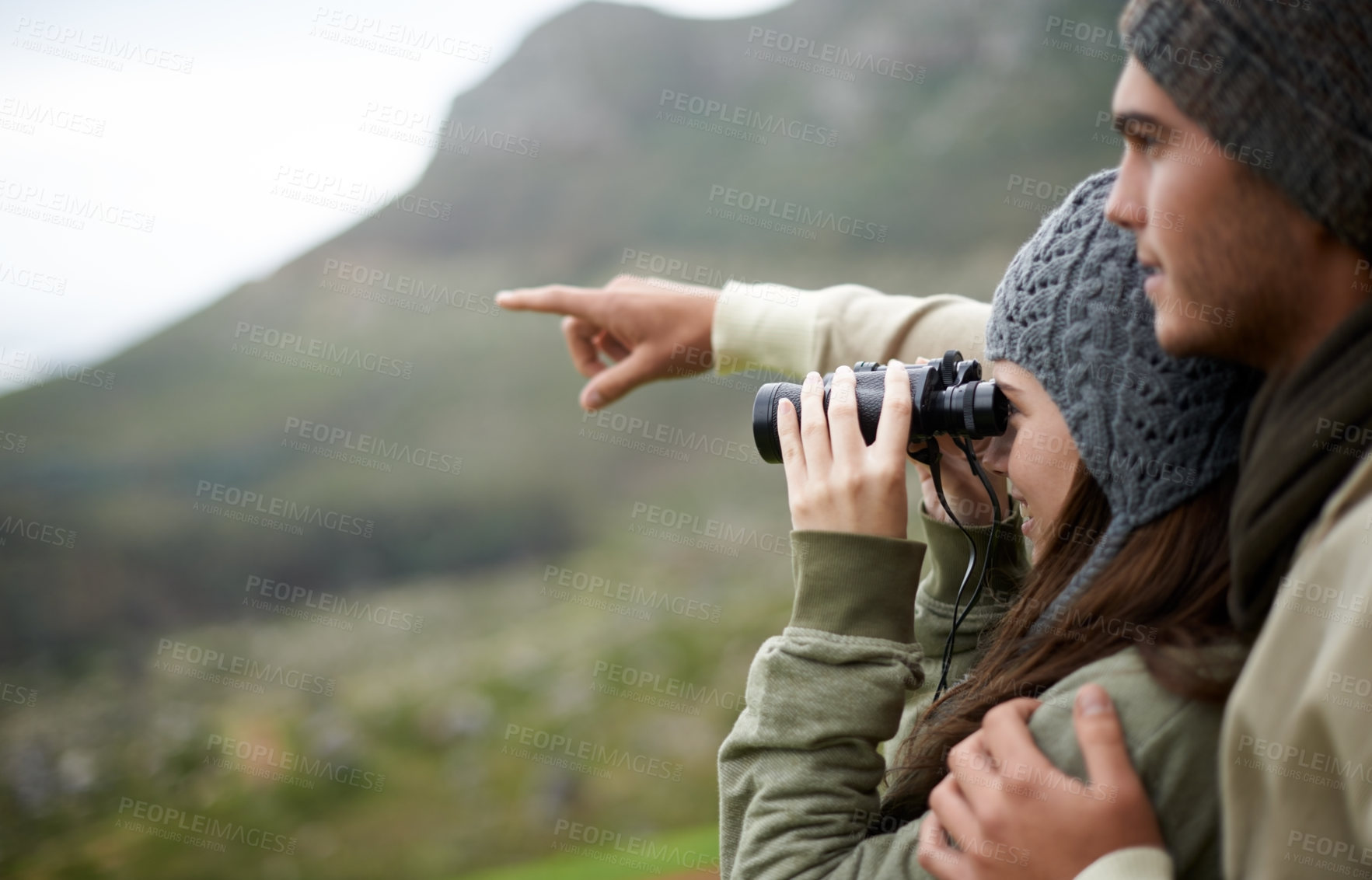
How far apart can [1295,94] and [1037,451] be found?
0.52 m

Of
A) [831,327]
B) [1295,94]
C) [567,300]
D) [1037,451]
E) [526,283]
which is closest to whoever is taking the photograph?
[1295,94]

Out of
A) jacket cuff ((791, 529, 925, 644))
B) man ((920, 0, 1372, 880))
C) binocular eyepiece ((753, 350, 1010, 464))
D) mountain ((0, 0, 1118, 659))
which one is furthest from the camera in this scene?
mountain ((0, 0, 1118, 659))

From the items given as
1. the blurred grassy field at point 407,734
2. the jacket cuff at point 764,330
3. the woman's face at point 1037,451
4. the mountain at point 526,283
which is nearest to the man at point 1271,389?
the woman's face at point 1037,451

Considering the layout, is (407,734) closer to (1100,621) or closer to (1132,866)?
(1100,621)

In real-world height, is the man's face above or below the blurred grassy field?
above

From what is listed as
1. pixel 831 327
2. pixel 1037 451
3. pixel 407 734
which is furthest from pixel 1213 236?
pixel 407 734

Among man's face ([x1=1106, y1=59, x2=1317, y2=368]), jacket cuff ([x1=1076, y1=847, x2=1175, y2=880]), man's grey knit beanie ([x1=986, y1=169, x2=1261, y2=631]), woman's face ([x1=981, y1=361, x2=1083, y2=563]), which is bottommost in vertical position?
jacket cuff ([x1=1076, y1=847, x2=1175, y2=880])

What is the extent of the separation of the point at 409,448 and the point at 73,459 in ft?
8.68

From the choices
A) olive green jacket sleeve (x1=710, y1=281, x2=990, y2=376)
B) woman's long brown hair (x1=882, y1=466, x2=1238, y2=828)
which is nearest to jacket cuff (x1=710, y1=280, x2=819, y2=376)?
olive green jacket sleeve (x1=710, y1=281, x2=990, y2=376)

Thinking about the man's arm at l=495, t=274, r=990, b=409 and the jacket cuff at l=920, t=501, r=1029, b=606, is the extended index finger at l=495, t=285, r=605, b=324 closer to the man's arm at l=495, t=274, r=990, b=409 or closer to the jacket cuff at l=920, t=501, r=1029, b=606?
the man's arm at l=495, t=274, r=990, b=409

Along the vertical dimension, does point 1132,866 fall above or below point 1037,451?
below

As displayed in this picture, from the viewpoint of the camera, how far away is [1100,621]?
46.2 inches

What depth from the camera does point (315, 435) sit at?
29.5ft

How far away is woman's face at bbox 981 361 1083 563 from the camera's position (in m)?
1.30
